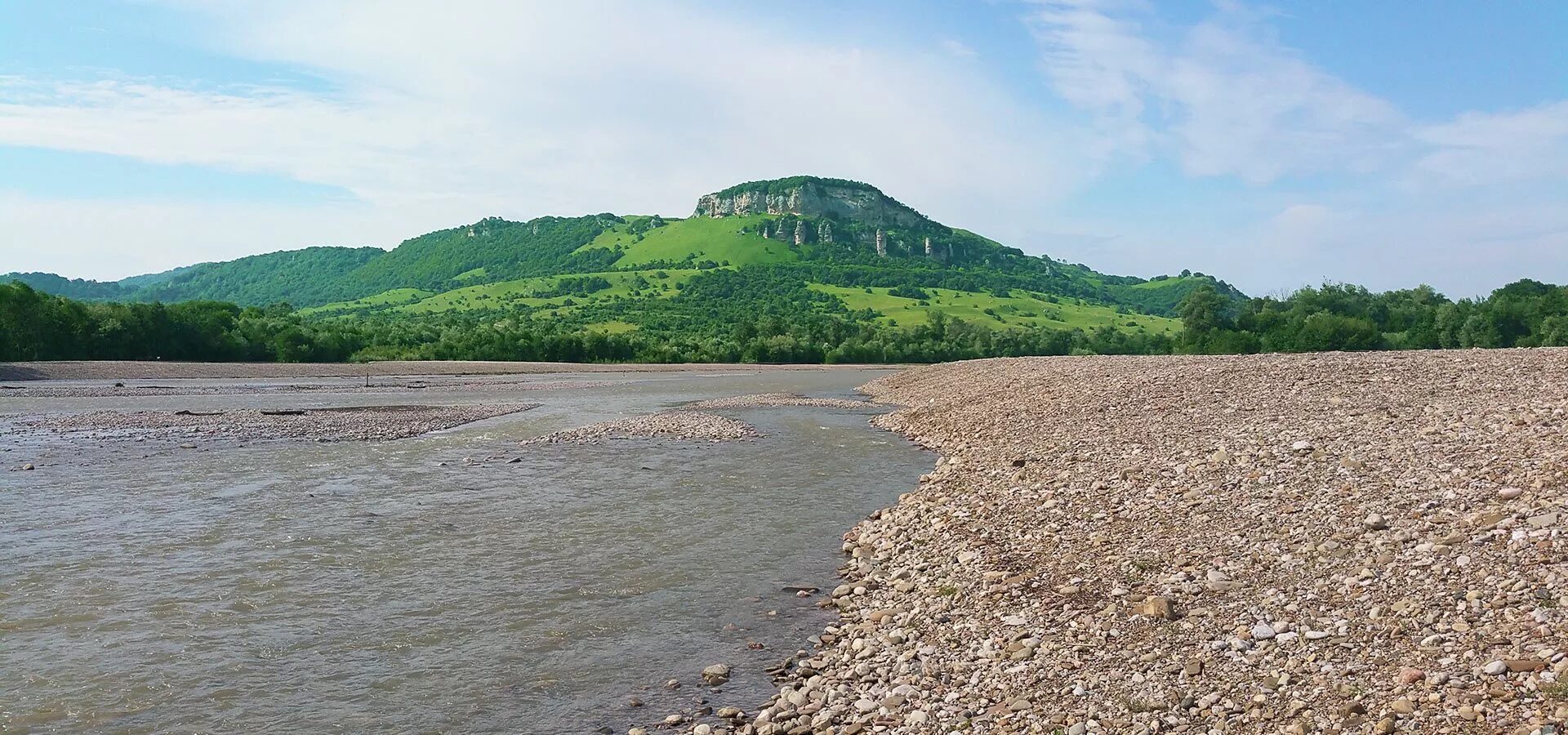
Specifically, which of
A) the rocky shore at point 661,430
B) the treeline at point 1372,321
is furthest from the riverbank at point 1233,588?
the treeline at point 1372,321

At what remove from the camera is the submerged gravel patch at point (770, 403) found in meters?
51.0

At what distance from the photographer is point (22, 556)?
49.7ft

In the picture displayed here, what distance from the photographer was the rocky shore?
1320 inches

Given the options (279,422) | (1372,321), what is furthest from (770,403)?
(1372,321)

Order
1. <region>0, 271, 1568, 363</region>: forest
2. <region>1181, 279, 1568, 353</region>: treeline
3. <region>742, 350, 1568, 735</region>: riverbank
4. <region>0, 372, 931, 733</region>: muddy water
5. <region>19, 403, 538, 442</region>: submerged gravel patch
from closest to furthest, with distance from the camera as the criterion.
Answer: <region>742, 350, 1568, 735</region>: riverbank, <region>0, 372, 931, 733</region>: muddy water, <region>19, 403, 538, 442</region>: submerged gravel patch, <region>1181, 279, 1568, 353</region>: treeline, <region>0, 271, 1568, 363</region>: forest

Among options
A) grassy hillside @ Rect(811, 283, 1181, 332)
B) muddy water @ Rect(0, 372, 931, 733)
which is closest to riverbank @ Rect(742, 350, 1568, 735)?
muddy water @ Rect(0, 372, 931, 733)

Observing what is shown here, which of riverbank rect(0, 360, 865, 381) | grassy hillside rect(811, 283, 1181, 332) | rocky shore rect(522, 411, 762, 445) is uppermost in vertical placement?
grassy hillside rect(811, 283, 1181, 332)

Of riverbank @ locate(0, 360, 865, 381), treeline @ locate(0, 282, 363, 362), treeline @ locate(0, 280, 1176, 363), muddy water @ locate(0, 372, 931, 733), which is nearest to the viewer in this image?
muddy water @ locate(0, 372, 931, 733)

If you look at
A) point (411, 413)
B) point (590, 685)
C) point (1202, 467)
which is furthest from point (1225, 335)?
point (590, 685)

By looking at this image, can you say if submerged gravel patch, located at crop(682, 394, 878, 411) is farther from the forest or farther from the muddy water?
the forest

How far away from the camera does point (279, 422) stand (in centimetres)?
3938

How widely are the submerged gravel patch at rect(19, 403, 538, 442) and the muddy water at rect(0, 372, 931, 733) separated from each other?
7087mm

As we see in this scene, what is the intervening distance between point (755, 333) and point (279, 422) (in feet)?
349

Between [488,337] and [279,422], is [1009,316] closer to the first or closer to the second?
[488,337]
